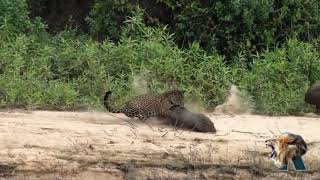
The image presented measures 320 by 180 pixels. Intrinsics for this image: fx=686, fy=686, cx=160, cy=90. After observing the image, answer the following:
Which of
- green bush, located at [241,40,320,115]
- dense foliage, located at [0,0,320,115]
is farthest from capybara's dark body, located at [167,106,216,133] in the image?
green bush, located at [241,40,320,115]

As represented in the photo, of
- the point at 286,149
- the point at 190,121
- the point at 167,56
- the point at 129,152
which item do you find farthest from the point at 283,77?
Result: the point at 129,152

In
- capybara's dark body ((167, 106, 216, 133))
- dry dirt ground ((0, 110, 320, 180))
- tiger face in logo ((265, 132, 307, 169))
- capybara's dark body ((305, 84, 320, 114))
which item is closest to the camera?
dry dirt ground ((0, 110, 320, 180))

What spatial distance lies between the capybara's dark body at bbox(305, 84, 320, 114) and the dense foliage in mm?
159

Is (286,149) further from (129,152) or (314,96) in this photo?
(314,96)

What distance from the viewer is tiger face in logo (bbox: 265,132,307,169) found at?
577cm

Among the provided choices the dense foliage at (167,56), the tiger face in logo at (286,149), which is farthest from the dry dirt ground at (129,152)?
the dense foliage at (167,56)

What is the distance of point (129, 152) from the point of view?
5.84 metres

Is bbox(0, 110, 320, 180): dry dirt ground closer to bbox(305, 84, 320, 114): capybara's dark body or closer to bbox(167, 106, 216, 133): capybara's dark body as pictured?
bbox(167, 106, 216, 133): capybara's dark body

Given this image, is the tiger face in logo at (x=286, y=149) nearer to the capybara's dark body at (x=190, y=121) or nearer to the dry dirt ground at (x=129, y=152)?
the dry dirt ground at (x=129, y=152)

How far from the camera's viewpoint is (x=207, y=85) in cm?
886

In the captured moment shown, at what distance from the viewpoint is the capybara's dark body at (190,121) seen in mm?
6617

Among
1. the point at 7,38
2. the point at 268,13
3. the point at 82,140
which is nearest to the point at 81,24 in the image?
the point at 7,38

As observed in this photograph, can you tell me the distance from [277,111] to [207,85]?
3.59 feet

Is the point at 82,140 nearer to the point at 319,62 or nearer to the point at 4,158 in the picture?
the point at 4,158
